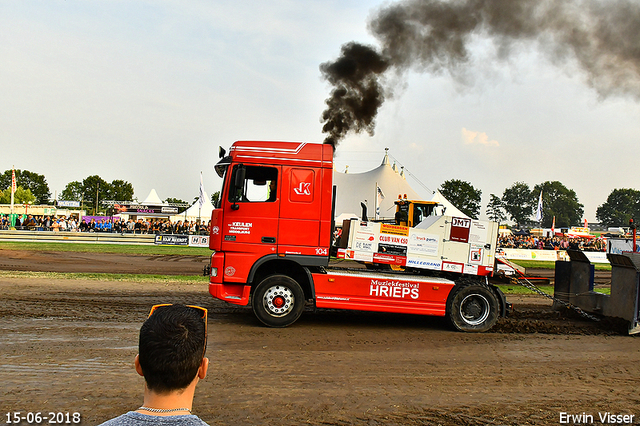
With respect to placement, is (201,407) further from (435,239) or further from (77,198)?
(77,198)

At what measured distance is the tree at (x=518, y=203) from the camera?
144250 mm

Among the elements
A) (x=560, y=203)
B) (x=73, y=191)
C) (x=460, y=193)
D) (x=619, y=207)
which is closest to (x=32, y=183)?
(x=73, y=191)

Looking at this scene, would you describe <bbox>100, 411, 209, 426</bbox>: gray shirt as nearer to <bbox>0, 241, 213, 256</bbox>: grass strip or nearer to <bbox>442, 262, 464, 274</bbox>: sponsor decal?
<bbox>442, 262, 464, 274</bbox>: sponsor decal

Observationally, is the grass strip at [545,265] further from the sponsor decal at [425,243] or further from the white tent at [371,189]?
the sponsor decal at [425,243]

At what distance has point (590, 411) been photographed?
4785 millimetres

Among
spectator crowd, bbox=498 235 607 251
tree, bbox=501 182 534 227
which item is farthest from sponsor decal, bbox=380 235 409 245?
tree, bbox=501 182 534 227

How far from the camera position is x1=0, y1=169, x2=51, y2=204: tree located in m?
113

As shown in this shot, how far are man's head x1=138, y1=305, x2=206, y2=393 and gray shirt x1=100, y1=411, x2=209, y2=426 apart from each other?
137 millimetres

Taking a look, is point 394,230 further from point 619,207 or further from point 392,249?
point 619,207

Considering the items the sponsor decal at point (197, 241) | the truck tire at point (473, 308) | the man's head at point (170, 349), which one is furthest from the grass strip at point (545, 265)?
the man's head at point (170, 349)

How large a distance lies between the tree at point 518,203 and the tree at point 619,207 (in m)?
24.3

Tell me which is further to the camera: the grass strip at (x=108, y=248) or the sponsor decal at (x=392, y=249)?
the grass strip at (x=108, y=248)

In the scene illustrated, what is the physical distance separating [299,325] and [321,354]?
2.01m

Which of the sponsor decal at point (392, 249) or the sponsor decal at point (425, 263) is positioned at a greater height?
the sponsor decal at point (392, 249)
